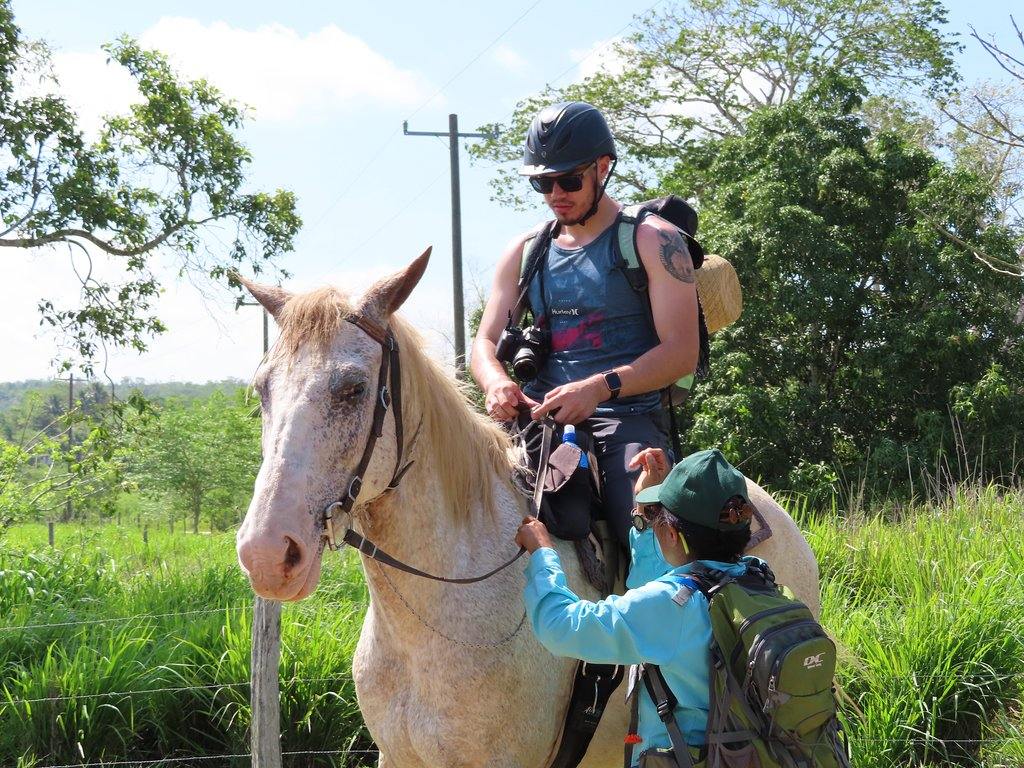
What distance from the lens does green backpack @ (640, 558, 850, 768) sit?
7.07 ft

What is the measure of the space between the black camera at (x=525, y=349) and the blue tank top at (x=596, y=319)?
42 mm

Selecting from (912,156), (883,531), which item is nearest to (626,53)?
(912,156)

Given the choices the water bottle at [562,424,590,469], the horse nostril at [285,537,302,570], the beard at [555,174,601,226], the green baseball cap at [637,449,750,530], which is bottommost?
the horse nostril at [285,537,302,570]

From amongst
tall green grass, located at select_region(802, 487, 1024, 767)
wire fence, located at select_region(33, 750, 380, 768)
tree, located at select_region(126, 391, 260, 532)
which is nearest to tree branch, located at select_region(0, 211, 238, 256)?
wire fence, located at select_region(33, 750, 380, 768)

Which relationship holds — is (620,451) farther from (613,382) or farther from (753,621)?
(753,621)

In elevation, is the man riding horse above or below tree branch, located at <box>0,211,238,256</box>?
below

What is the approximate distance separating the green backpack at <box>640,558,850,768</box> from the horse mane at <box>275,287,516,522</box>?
900 mm

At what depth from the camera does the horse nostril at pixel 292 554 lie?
2293 millimetres

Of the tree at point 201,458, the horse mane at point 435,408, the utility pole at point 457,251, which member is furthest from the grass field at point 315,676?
the tree at point 201,458

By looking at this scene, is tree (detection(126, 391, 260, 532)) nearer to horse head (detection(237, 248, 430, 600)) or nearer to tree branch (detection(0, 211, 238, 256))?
tree branch (detection(0, 211, 238, 256))

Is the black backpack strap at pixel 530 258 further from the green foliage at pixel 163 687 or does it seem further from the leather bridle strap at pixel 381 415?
the green foliage at pixel 163 687

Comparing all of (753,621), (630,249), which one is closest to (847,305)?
(630,249)

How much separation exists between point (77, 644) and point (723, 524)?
17.1ft

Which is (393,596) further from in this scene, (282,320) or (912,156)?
(912,156)
